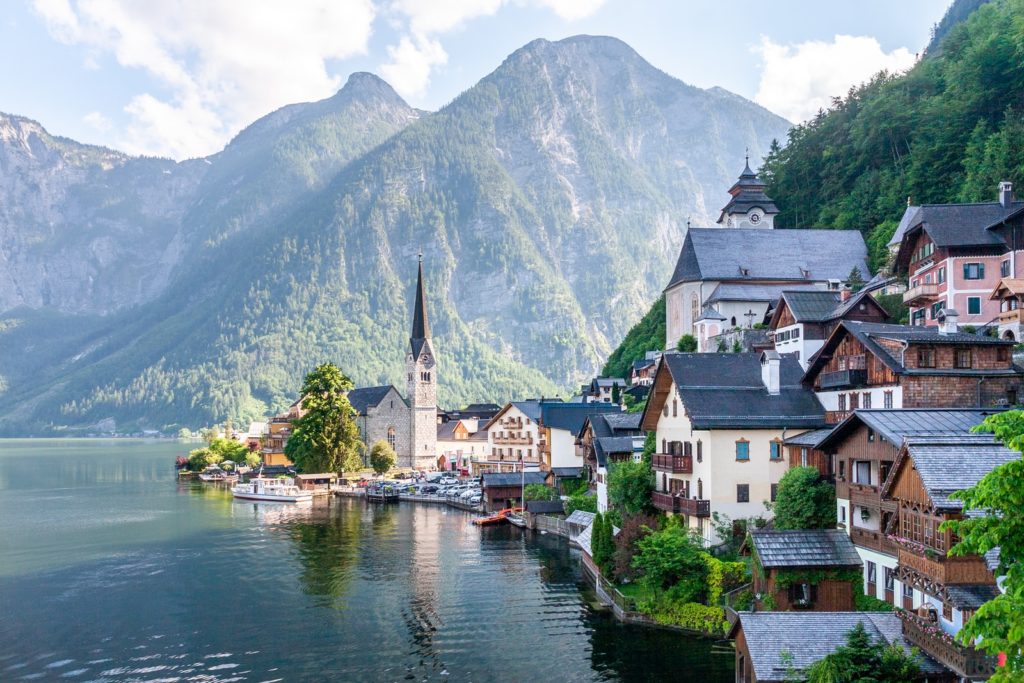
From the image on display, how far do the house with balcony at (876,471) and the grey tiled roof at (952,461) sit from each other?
288 cm

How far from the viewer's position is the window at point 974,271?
59.2 metres

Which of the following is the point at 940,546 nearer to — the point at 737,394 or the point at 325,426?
the point at 737,394

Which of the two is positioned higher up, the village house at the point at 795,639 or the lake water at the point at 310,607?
the village house at the point at 795,639

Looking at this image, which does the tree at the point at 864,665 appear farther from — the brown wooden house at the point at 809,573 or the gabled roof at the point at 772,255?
the gabled roof at the point at 772,255

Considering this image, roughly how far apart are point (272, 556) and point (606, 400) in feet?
190

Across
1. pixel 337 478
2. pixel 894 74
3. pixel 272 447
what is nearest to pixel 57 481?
pixel 272 447

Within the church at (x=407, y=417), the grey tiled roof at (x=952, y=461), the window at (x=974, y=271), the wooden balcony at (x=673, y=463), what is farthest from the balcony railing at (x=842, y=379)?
the church at (x=407, y=417)

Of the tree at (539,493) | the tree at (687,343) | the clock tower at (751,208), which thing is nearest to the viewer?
the tree at (539,493)

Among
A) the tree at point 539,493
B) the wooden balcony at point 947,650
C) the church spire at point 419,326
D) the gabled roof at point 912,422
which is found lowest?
the tree at point 539,493

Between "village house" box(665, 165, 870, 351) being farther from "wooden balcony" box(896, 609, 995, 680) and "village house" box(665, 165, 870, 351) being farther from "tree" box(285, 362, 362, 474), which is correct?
"wooden balcony" box(896, 609, 995, 680)

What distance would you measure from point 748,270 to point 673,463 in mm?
50913

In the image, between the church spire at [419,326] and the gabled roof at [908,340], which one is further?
the church spire at [419,326]

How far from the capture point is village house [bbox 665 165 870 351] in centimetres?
9331

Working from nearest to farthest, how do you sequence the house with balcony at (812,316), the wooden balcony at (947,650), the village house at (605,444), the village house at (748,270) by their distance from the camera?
the wooden balcony at (947,650) < the house with balcony at (812,316) < the village house at (605,444) < the village house at (748,270)
